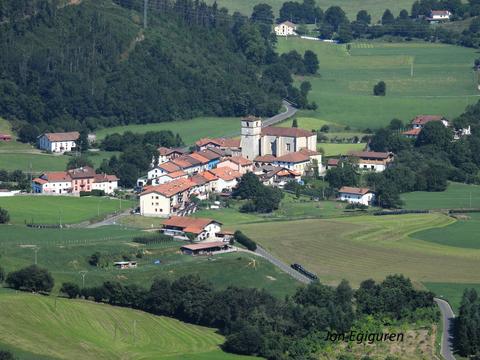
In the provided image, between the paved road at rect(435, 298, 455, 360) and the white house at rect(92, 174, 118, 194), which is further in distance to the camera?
the white house at rect(92, 174, 118, 194)

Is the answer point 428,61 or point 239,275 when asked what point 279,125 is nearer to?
point 428,61

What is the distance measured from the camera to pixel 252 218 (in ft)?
258

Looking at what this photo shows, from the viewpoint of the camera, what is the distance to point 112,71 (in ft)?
360

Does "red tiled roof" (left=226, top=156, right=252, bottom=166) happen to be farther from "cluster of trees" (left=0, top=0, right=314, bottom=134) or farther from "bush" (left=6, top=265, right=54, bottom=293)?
"bush" (left=6, top=265, right=54, bottom=293)

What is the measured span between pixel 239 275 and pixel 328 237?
302 inches

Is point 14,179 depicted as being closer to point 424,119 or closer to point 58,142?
point 58,142

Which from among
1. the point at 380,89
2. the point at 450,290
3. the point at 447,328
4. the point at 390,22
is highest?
the point at 390,22

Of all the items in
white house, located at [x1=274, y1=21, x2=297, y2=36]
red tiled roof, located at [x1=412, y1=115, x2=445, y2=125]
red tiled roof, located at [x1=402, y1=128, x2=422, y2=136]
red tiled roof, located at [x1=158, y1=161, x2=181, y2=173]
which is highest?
white house, located at [x1=274, y1=21, x2=297, y2=36]

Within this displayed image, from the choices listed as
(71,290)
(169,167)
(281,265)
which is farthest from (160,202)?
(71,290)

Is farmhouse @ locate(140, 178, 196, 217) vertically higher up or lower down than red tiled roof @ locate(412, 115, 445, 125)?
A: lower down

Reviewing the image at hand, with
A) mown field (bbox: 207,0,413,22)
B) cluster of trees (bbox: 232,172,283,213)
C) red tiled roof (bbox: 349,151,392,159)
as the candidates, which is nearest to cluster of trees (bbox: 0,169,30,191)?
cluster of trees (bbox: 232,172,283,213)

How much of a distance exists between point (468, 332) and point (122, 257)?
16.7m

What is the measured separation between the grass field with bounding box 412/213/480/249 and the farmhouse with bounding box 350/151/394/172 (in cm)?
1290

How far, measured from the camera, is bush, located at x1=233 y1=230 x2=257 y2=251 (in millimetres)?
71625
